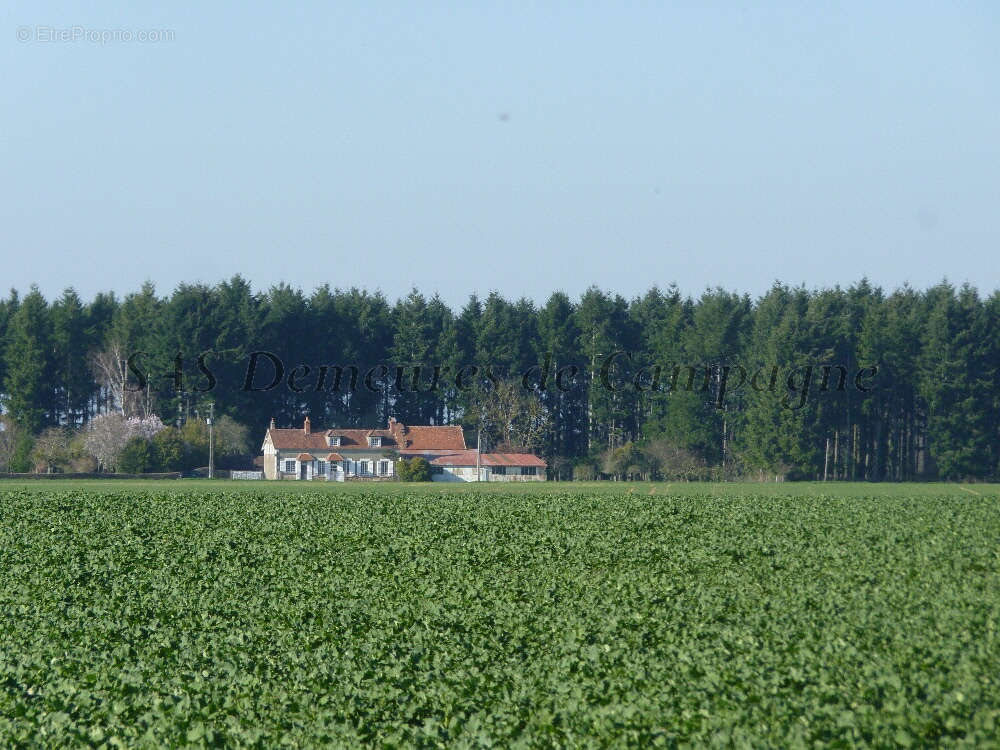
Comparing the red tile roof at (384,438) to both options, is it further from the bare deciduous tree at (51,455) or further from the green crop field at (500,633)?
the green crop field at (500,633)

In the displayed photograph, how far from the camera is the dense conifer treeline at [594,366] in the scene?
293 ft

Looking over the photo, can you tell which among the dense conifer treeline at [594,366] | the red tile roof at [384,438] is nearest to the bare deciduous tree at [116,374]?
the dense conifer treeline at [594,366]

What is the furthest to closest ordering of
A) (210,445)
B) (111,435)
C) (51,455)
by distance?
Result: (51,455), (111,435), (210,445)

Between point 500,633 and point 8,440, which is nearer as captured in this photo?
point 500,633

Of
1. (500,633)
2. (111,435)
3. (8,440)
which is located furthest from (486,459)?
(500,633)

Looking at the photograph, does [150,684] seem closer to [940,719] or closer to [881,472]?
[940,719]

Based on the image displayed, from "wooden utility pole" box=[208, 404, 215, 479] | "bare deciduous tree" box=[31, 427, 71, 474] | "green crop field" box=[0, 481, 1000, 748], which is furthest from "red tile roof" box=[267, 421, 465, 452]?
"green crop field" box=[0, 481, 1000, 748]

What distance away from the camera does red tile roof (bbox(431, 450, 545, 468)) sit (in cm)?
9400

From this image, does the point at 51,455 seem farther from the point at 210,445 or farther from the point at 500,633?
the point at 500,633

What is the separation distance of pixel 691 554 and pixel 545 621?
1003cm

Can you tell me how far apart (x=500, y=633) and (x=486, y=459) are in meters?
76.6

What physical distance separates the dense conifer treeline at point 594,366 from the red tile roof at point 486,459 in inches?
168

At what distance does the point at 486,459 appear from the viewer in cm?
9462

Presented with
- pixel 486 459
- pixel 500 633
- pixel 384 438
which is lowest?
pixel 500 633
